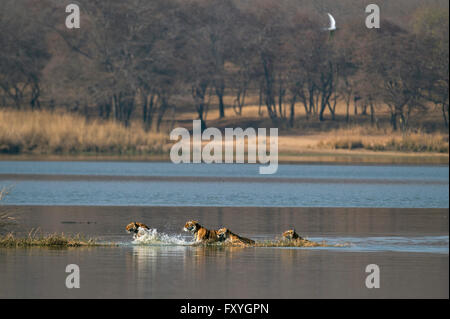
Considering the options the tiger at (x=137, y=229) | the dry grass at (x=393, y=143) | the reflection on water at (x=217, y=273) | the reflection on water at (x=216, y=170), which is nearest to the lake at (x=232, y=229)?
the reflection on water at (x=217, y=273)

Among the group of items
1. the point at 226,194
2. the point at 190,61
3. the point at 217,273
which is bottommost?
the point at 217,273

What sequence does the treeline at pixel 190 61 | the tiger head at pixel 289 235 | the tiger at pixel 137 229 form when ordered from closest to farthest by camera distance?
the tiger at pixel 137 229 < the tiger head at pixel 289 235 < the treeline at pixel 190 61

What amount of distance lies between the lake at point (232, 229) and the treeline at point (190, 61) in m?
31.8

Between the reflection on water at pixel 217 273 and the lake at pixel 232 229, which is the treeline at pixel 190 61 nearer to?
the lake at pixel 232 229

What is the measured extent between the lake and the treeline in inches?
1251

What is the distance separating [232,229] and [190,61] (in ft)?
193

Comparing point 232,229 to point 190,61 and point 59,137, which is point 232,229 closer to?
point 59,137

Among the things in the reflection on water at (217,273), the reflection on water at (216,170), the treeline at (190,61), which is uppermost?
the treeline at (190,61)

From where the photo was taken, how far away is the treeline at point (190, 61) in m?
73.1

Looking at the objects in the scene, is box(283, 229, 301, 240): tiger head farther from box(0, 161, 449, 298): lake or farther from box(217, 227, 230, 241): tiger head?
box(217, 227, 230, 241): tiger head

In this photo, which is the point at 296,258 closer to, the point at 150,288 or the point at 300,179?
the point at 150,288

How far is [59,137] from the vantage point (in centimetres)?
5275

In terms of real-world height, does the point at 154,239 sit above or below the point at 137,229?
below

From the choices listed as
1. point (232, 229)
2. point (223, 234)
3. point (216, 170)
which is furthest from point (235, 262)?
point (216, 170)
